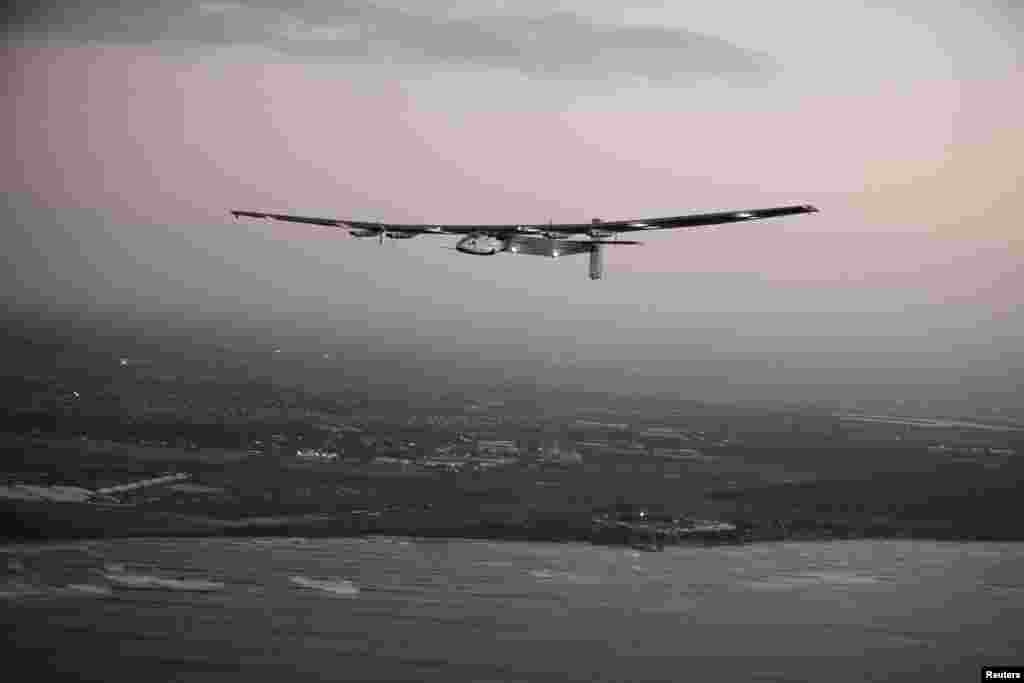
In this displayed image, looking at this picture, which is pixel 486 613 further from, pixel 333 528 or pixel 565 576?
pixel 333 528

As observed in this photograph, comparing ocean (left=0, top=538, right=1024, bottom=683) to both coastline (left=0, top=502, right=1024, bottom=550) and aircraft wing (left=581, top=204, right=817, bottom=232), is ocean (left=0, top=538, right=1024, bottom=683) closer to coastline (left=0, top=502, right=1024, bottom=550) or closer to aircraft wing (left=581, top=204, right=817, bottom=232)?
coastline (left=0, top=502, right=1024, bottom=550)

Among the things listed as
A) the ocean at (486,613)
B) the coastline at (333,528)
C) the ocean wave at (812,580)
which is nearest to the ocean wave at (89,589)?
the ocean at (486,613)

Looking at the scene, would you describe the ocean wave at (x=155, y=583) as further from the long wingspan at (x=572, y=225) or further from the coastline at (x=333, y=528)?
the long wingspan at (x=572, y=225)

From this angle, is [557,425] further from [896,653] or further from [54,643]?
[54,643]

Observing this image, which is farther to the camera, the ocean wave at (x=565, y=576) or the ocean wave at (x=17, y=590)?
the ocean wave at (x=565, y=576)

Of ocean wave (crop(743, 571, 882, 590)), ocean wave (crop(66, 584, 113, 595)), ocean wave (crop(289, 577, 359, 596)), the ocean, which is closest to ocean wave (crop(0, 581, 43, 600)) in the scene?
the ocean

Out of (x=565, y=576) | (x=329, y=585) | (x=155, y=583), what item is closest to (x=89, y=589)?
(x=155, y=583)

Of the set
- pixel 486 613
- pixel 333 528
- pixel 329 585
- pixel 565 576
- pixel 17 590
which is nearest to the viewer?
pixel 17 590
